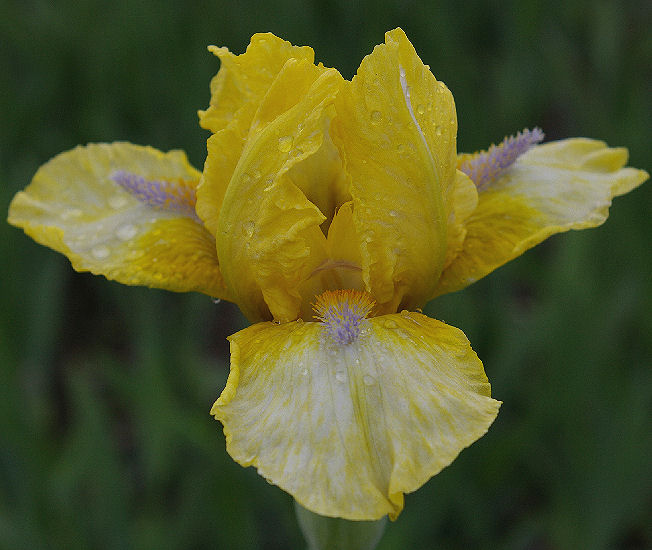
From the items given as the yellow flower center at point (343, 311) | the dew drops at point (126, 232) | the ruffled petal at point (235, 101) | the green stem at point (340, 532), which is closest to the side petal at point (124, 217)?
the dew drops at point (126, 232)

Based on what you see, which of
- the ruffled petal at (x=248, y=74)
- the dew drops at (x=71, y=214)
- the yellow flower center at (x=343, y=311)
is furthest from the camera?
the dew drops at (x=71, y=214)

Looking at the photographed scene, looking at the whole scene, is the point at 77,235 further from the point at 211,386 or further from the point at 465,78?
the point at 465,78

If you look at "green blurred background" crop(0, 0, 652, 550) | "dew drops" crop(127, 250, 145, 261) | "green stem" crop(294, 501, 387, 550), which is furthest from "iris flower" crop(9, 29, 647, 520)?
"green blurred background" crop(0, 0, 652, 550)

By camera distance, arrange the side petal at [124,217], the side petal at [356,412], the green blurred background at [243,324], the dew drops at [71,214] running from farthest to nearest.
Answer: the green blurred background at [243,324]
the dew drops at [71,214]
the side petal at [124,217]
the side petal at [356,412]

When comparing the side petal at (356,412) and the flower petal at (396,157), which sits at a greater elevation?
the flower petal at (396,157)

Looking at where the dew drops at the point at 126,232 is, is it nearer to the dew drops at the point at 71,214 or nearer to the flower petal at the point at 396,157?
the dew drops at the point at 71,214

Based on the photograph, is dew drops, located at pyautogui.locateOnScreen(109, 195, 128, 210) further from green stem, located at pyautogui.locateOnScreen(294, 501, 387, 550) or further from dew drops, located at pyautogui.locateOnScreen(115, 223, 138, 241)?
green stem, located at pyautogui.locateOnScreen(294, 501, 387, 550)
